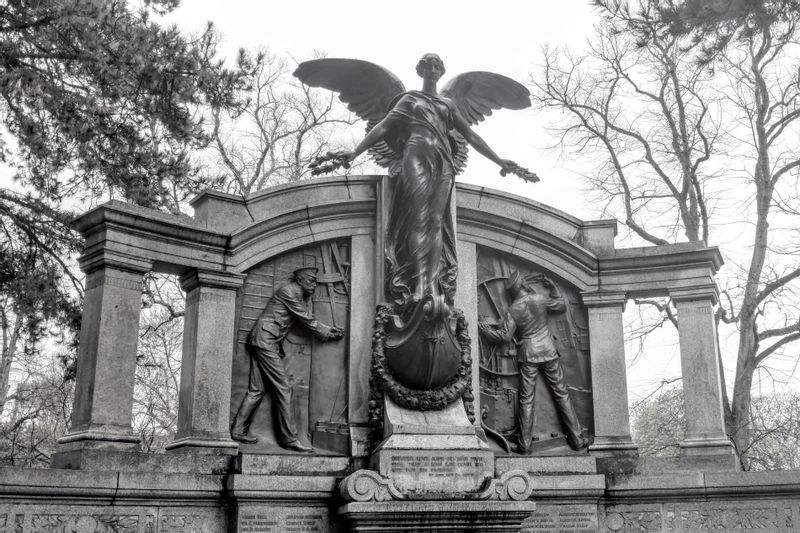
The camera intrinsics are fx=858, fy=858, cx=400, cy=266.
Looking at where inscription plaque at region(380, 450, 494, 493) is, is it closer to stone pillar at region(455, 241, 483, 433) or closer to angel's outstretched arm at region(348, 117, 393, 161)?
stone pillar at region(455, 241, 483, 433)

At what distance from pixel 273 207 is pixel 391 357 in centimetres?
212

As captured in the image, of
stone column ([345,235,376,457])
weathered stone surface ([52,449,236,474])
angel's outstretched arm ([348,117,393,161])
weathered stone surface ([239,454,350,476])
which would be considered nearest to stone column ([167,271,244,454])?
weathered stone surface ([52,449,236,474])

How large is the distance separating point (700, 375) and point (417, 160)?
160 inches

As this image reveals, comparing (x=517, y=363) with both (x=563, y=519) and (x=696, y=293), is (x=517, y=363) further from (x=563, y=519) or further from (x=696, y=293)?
(x=696, y=293)

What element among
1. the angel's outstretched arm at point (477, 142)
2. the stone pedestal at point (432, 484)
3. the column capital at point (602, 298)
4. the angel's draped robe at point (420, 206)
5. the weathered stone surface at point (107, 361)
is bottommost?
the stone pedestal at point (432, 484)

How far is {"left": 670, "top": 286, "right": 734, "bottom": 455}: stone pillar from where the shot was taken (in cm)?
960

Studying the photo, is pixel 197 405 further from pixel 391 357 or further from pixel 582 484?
pixel 582 484

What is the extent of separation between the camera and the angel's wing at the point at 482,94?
1054 cm

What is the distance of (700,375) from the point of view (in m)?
9.83

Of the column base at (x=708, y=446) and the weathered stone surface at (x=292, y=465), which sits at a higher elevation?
the column base at (x=708, y=446)

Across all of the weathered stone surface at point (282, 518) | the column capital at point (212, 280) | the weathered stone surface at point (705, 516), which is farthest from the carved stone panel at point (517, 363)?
the column capital at point (212, 280)

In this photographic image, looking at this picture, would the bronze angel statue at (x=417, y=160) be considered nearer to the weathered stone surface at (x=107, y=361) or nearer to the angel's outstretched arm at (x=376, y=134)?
the angel's outstretched arm at (x=376, y=134)

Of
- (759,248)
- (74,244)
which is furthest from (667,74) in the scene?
(74,244)

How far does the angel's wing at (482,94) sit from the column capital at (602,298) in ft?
8.41
